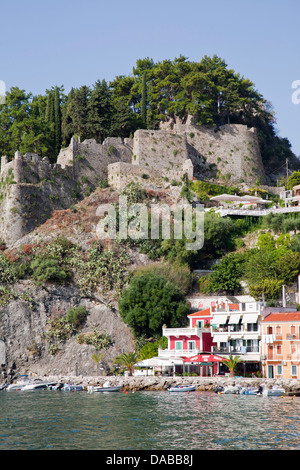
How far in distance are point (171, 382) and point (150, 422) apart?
15.4 m

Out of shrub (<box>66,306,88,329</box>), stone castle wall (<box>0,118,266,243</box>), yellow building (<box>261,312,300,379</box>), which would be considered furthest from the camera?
stone castle wall (<box>0,118,266,243</box>)

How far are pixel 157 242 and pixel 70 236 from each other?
8281mm

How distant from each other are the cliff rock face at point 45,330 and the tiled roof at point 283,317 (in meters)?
12.2

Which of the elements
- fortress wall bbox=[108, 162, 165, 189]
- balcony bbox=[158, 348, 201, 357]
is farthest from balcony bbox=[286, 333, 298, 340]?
fortress wall bbox=[108, 162, 165, 189]

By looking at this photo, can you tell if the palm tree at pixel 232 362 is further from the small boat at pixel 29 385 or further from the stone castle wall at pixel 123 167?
the stone castle wall at pixel 123 167

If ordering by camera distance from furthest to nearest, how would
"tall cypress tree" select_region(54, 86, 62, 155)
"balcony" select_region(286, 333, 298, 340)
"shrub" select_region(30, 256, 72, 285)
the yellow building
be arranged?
"tall cypress tree" select_region(54, 86, 62, 155) → "shrub" select_region(30, 256, 72, 285) → "balcony" select_region(286, 333, 298, 340) → the yellow building

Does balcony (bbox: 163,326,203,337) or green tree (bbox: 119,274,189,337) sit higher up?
green tree (bbox: 119,274,189,337)

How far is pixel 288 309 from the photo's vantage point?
55875 millimetres

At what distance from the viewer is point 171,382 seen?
52.1 meters

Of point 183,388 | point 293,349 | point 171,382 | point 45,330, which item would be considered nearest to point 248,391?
point 183,388

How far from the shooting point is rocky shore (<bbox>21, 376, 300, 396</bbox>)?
160 feet

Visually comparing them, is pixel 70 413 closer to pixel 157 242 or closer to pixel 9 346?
pixel 9 346

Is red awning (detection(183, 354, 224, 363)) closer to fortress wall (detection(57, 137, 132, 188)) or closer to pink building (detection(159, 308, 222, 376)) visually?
pink building (detection(159, 308, 222, 376))

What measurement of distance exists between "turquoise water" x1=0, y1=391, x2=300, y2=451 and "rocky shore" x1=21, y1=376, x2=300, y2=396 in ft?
6.95
